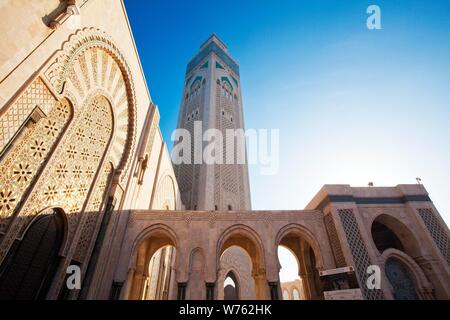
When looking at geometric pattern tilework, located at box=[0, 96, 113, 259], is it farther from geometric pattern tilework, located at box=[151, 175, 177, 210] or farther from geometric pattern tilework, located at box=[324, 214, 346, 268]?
geometric pattern tilework, located at box=[324, 214, 346, 268]

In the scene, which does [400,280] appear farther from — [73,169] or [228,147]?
[228,147]

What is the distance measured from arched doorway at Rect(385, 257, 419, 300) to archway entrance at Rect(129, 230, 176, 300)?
250 inches

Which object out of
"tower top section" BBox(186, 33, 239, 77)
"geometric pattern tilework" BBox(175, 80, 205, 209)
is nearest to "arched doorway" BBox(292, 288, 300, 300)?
"geometric pattern tilework" BBox(175, 80, 205, 209)

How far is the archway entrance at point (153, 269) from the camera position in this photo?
706cm

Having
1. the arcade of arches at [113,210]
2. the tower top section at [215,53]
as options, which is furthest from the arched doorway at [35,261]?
the tower top section at [215,53]

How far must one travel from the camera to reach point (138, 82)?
23.2 feet

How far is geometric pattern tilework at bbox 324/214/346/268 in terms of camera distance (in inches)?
230

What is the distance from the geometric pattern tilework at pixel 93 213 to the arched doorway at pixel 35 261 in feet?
1.84

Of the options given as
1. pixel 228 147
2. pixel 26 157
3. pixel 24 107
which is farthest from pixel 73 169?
pixel 228 147

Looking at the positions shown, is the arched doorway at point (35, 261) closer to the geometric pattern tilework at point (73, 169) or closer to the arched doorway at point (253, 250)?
the geometric pattern tilework at point (73, 169)

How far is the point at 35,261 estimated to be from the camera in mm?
3855

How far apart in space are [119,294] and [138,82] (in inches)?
Result: 246

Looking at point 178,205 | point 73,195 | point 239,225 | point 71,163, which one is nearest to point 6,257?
point 73,195

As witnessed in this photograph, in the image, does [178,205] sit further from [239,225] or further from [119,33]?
[119,33]
